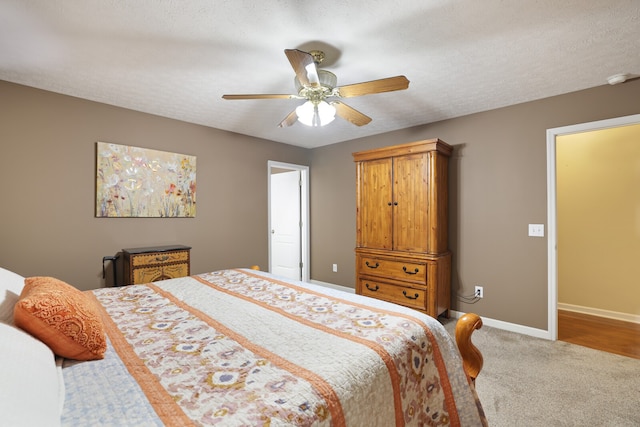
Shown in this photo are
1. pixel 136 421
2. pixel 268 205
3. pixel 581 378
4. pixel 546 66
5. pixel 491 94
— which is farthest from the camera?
pixel 268 205

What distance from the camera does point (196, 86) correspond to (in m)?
2.72

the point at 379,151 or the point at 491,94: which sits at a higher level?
the point at 491,94

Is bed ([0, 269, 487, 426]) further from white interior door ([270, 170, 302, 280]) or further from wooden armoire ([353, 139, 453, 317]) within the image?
white interior door ([270, 170, 302, 280])

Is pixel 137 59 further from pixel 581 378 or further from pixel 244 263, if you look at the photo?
pixel 581 378

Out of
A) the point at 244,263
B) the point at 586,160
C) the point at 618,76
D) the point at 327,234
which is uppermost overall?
the point at 618,76

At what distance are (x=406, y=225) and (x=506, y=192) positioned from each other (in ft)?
3.57

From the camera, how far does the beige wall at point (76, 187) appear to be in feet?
8.75

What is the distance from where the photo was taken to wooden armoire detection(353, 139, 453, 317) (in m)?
3.23

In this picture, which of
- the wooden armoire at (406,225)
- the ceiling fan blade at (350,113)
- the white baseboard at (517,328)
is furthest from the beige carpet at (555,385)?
the ceiling fan blade at (350,113)

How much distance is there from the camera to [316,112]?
7.57 ft

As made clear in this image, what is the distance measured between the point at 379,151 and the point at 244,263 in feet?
7.80

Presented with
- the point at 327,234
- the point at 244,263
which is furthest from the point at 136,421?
the point at 327,234

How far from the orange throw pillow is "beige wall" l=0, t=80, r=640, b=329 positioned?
226 cm

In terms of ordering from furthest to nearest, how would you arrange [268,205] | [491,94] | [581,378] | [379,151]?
1. [268,205]
2. [379,151]
3. [491,94]
4. [581,378]
